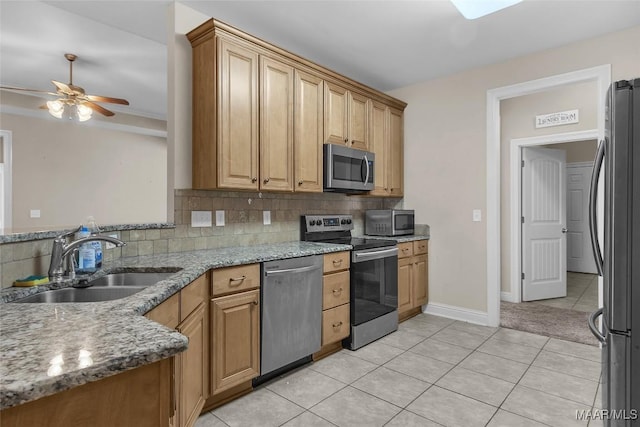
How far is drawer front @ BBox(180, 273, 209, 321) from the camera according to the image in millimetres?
1602

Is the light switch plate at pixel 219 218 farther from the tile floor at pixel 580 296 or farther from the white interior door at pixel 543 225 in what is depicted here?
the tile floor at pixel 580 296

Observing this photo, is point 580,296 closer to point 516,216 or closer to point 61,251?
point 516,216

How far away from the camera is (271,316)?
225cm

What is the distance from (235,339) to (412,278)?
213cm

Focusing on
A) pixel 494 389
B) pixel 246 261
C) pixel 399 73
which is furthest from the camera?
pixel 399 73

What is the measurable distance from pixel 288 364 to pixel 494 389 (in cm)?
138

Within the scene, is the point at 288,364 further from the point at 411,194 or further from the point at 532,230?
the point at 532,230

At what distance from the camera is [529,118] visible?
13.8 ft

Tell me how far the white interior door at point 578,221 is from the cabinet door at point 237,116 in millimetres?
6186

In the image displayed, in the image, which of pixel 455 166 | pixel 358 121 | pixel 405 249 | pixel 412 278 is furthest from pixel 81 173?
pixel 455 166

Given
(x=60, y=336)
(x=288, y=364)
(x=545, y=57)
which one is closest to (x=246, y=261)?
(x=288, y=364)

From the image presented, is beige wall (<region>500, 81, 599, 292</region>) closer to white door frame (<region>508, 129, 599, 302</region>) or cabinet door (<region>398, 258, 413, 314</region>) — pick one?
white door frame (<region>508, 129, 599, 302</region>)

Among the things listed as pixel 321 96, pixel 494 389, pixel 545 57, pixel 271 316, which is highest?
pixel 545 57

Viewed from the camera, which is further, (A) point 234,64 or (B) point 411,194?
(B) point 411,194
